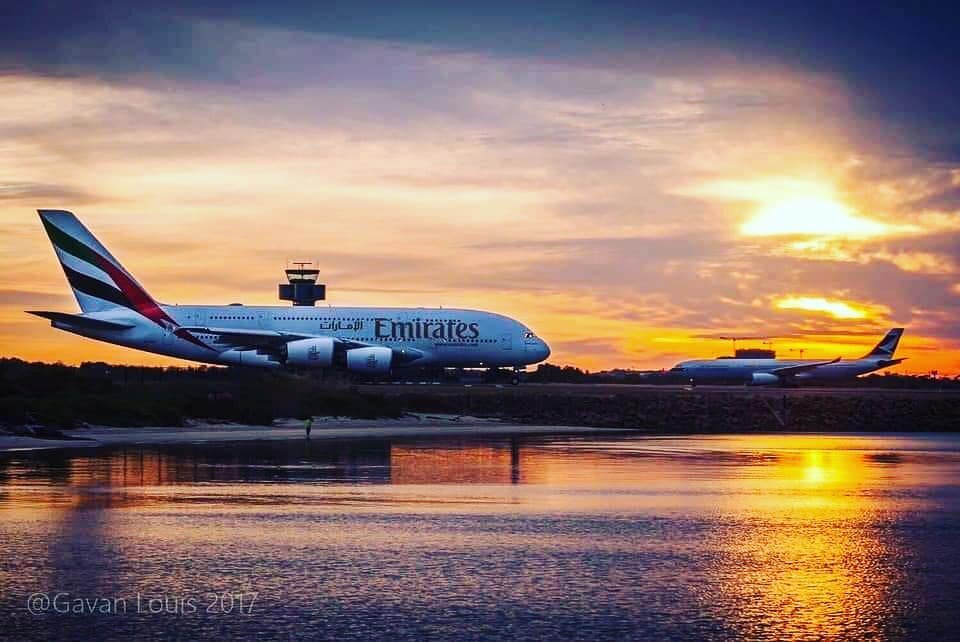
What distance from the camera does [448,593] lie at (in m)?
12.1

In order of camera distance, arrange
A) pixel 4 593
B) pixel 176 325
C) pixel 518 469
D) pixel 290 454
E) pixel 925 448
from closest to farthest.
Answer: pixel 4 593 → pixel 518 469 → pixel 290 454 → pixel 925 448 → pixel 176 325

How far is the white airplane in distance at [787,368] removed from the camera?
9669 cm

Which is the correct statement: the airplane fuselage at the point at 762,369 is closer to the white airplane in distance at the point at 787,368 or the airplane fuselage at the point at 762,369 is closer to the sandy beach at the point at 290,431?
the white airplane in distance at the point at 787,368

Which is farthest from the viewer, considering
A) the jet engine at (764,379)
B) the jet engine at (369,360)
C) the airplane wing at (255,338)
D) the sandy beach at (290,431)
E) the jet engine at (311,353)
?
the jet engine at (764,379)

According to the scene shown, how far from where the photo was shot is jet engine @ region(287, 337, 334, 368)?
216 feet

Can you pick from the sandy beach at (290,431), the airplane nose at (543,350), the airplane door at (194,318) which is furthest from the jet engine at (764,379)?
the sandy beach at (290,431)

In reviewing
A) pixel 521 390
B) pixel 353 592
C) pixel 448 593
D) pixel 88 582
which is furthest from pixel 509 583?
pixel 521 390

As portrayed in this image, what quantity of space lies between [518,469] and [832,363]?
7859 centimetres

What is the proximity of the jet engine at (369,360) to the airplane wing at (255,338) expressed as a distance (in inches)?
44.5

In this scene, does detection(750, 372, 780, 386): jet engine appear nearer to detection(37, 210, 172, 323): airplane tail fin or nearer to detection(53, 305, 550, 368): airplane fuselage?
detection(53, 305, 550, 368): airplane fuselage

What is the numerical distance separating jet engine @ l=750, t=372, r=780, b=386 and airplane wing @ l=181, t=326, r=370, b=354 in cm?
3842

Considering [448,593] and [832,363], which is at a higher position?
[832,363]

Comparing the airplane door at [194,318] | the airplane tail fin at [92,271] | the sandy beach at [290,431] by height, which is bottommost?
the sandy beach at [290,431]

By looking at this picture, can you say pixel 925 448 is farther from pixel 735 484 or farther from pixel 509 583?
pixel 509 583
